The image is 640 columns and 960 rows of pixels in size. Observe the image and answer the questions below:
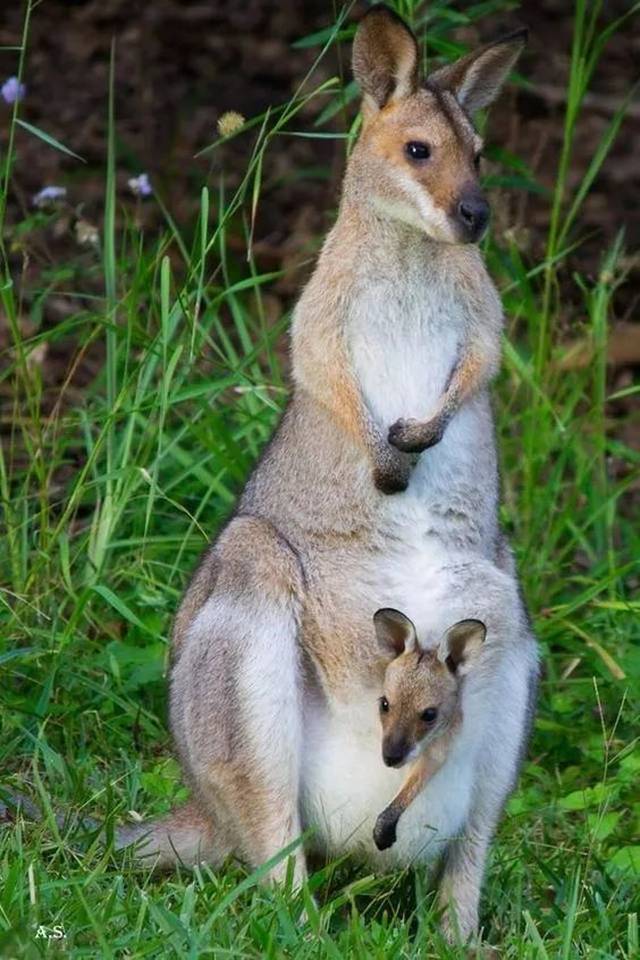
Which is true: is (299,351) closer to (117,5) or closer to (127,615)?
(127,615)

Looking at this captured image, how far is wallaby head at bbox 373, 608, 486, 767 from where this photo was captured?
389 centimetres

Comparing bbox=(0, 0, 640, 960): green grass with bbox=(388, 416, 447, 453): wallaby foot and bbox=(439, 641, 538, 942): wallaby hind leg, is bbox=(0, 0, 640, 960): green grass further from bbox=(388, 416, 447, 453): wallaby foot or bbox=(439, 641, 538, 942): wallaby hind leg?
bbox=(388, 416, 447, 453): wallaby foot

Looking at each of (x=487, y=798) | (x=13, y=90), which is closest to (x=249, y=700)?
(x=487, y=798)

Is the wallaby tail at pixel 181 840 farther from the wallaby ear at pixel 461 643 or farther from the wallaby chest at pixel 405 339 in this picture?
the wallaby chest at pixel 405 339

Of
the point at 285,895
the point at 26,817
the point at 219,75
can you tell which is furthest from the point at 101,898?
the point at 219,75

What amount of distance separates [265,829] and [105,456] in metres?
2.07

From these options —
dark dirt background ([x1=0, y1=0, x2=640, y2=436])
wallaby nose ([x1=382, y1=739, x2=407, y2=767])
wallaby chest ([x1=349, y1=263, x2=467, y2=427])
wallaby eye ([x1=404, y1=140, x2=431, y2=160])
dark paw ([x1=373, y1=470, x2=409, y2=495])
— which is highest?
wallaby eye ([x1=404, y1=140, x2=431, y2=160])

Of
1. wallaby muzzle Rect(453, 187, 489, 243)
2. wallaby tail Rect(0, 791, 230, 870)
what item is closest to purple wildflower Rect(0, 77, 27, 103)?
wallaby muzzle Rect(453, 187, 489, 243)

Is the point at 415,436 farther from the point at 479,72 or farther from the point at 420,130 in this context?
the point at 479,72

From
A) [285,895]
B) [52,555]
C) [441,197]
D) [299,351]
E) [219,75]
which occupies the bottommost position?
[219,75]

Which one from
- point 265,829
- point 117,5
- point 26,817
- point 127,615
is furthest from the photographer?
point 117,5

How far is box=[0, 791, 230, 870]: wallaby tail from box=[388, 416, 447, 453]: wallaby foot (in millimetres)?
911

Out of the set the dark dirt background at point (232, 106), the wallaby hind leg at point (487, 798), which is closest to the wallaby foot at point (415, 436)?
the wallaby hind leg at point (487, 798)

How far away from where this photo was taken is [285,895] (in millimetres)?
3852
